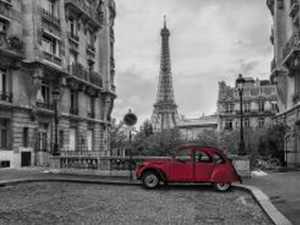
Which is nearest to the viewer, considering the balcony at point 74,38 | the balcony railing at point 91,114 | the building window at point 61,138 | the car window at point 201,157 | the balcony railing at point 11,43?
the car window at point 201,157

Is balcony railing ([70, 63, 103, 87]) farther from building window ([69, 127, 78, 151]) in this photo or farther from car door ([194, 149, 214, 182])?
car door ([194, 149, 214, 182])

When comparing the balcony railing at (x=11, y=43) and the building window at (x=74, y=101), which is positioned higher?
the balcony railing at (x=11, y=43)

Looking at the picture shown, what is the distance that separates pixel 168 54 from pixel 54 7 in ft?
299

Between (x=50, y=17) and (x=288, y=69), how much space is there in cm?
1794

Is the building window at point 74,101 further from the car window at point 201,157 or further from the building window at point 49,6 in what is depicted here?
the car window at point 201,157

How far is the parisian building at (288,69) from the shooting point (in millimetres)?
26812

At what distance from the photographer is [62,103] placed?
33.6 meters

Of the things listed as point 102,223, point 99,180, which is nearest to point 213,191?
point 99,180

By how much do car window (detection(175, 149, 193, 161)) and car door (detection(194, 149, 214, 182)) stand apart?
228 millimetres

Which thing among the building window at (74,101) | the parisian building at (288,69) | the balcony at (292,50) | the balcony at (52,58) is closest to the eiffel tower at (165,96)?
the building window at (74,101)

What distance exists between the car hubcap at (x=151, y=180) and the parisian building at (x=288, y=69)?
14.0m

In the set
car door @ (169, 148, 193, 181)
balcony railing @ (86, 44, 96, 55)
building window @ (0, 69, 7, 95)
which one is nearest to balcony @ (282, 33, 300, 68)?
car door @ (169, 148, 193, 181)

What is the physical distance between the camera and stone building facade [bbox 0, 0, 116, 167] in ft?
87.2

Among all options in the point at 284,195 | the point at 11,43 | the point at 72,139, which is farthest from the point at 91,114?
the point at 284,195
